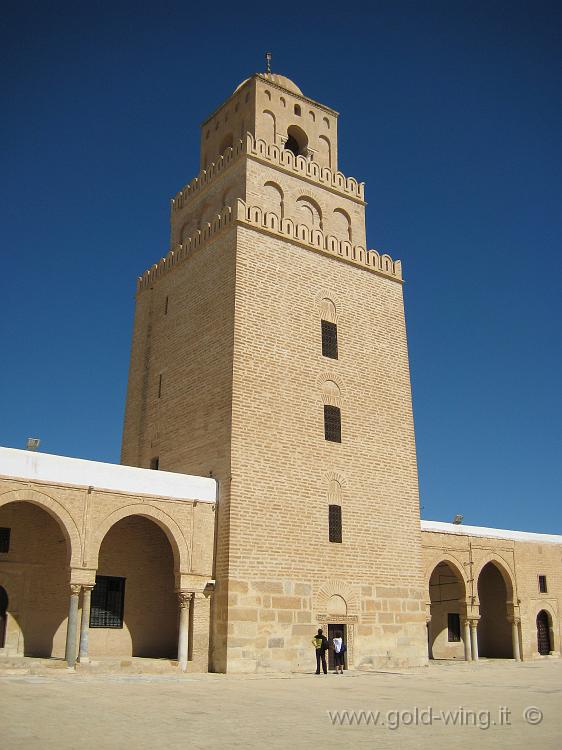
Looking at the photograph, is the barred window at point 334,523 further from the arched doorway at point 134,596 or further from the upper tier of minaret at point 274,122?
the upper tier of minaret at point 274,122

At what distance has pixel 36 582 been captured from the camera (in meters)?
15.6

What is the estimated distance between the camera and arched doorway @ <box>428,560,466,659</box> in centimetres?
2344

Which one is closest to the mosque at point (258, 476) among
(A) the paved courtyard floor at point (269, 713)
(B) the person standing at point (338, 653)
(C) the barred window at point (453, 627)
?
(C) the barred window at point (453, 627)

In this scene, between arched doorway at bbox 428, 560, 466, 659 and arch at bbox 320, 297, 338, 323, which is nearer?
arch at bbox 320, 297, 338, 323

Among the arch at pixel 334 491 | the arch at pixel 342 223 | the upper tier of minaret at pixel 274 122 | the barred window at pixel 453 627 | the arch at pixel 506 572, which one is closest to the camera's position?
the arch at pixel 334 491

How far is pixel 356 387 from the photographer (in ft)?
62.4

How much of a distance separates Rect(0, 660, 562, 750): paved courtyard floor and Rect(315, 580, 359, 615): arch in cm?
284

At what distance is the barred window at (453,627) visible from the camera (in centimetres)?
2381

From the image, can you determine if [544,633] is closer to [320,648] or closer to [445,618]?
[445,618]

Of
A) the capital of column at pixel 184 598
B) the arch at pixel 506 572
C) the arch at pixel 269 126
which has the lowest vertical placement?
the capital of column at pixel 184 598

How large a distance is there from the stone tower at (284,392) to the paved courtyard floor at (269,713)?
2.90m

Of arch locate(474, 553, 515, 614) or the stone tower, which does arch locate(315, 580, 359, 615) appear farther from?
arch locate(474, 553, 515, 614)

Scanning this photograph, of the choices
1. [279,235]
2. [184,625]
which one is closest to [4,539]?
[184,625]

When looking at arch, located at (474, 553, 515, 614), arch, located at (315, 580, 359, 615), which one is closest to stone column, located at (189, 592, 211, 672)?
arch, located at (315, 580, 359, 615)
